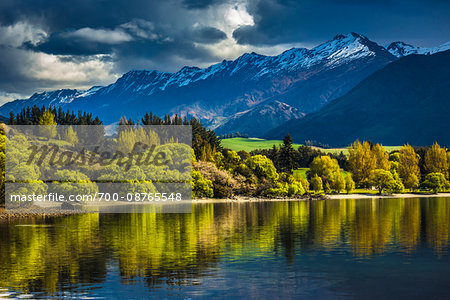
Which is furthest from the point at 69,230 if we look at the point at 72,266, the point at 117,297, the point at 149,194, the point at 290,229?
the point at 149,194

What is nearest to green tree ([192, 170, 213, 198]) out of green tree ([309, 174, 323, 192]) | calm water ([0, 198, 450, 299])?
green tree ([309, 174, 323, 192])

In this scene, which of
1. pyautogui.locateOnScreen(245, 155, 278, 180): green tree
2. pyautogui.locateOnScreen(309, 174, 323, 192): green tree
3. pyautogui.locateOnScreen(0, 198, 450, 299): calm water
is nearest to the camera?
pyautogui.locateOnScreen(0, 198, 450, 299): calm water

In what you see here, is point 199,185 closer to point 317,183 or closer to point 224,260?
point 317,183

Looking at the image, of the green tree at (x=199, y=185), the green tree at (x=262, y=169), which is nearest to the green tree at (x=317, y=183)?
the green tree at (x=262, y=169)

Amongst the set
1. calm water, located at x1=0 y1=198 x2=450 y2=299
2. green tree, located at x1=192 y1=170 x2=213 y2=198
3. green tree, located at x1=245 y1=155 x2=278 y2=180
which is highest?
green tree, located at x1=245 y1=155 x2=278 y2=180

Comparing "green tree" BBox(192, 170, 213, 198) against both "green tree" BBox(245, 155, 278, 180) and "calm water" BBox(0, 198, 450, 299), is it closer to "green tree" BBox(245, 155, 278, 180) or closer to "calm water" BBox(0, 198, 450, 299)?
"green tree" BBox(245, 155, 278, 180)

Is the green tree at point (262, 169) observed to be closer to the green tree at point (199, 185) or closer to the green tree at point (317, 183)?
the green tree at point (317, 183)

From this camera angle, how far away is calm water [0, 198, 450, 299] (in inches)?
1406

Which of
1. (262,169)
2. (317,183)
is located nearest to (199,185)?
(262,169)

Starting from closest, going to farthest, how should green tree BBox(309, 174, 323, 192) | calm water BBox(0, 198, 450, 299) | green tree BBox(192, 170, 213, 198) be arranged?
1. calm water BBox(0, 198, 450, 299)
2. green tree BBox(192, 170, 213, 198)
3. green tree BBox(309, 174, 323, 192)

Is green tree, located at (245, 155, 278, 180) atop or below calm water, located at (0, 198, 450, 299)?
atop

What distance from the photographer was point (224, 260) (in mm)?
47062

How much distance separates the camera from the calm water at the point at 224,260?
117ft

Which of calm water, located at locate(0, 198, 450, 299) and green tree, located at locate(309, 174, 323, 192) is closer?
calm water, located at locate(0, 198, 450, 299)
